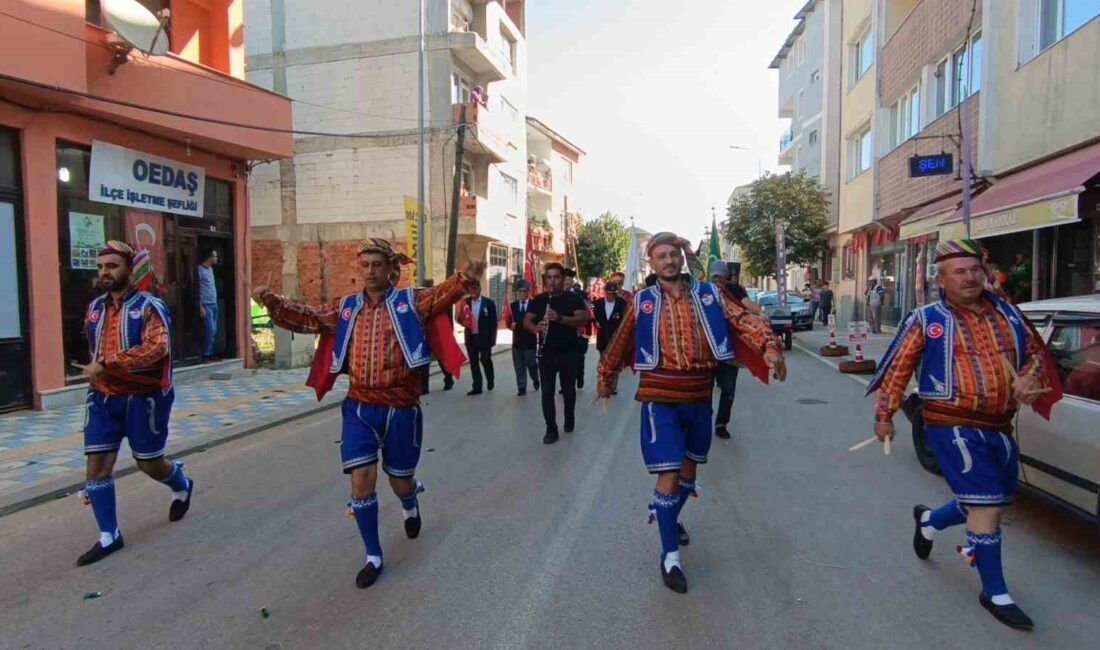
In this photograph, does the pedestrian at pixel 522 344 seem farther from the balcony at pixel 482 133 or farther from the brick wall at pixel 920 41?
the balcony at pixel 482 133

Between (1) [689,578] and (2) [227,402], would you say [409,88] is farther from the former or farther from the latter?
(1) [689,578]

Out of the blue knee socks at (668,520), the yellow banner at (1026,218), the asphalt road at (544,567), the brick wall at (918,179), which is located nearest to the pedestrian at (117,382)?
the asphalt road at (544,567)

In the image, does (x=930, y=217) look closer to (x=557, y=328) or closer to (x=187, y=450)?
(x=557, y=328)

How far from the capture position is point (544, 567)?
4066 millimetres

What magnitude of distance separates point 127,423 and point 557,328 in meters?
4.37

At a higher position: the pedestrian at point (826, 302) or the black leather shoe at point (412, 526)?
the pedestrian at point (826, 302)

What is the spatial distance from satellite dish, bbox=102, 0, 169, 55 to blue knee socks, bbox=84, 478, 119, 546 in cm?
751

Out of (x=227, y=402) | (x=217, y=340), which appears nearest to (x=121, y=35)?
(x=227, y=402)

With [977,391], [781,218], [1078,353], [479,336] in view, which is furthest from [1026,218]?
[781,218]

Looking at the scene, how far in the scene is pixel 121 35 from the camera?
30.8ft

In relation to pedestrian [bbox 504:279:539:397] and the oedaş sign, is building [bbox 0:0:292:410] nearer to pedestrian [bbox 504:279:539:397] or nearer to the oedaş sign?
the oedaş sign

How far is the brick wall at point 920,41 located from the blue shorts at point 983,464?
49.6 ft

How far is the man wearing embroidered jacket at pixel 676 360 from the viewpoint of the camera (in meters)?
3.83

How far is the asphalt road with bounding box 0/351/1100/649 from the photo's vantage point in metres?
3.33
